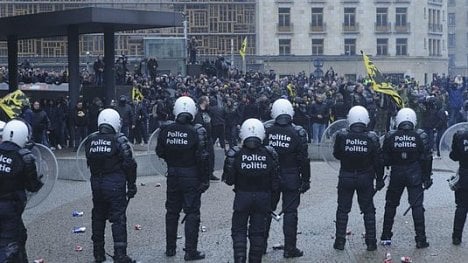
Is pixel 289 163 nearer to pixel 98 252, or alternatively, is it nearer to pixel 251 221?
pixel 251 221

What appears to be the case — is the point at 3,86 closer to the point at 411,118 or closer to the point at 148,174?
the point at 148,174

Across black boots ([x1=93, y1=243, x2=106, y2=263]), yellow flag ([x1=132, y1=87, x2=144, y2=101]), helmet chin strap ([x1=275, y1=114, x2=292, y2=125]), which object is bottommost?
black boots ([x1=93, y1=243, x2=106, y2=263])

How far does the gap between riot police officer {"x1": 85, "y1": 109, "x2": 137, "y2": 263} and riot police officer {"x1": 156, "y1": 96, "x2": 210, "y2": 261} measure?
0.63m

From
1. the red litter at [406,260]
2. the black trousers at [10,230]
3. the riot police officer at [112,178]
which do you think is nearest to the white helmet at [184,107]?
the riot police officer at [112,178]

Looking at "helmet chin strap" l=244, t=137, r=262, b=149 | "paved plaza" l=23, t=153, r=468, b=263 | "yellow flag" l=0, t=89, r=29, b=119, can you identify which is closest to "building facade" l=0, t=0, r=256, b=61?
"yellow flag" l=0, t=89, r=29, b=119

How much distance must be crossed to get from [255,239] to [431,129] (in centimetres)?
1371

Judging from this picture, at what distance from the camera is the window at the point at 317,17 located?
2758 inches

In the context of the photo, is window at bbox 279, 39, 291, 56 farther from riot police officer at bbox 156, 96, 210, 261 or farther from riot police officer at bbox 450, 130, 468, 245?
riot police officer at bbox 156, 96, 210, 261

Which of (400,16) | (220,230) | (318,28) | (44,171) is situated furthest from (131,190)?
(400,16)

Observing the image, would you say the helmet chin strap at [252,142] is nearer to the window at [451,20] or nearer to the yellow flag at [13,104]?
the yellow flag at [13,104]

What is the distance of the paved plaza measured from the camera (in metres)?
11.4

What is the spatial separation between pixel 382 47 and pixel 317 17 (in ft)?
19.7

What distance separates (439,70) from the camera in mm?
75375

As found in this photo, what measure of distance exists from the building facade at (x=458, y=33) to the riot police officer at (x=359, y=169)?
8597 cm
